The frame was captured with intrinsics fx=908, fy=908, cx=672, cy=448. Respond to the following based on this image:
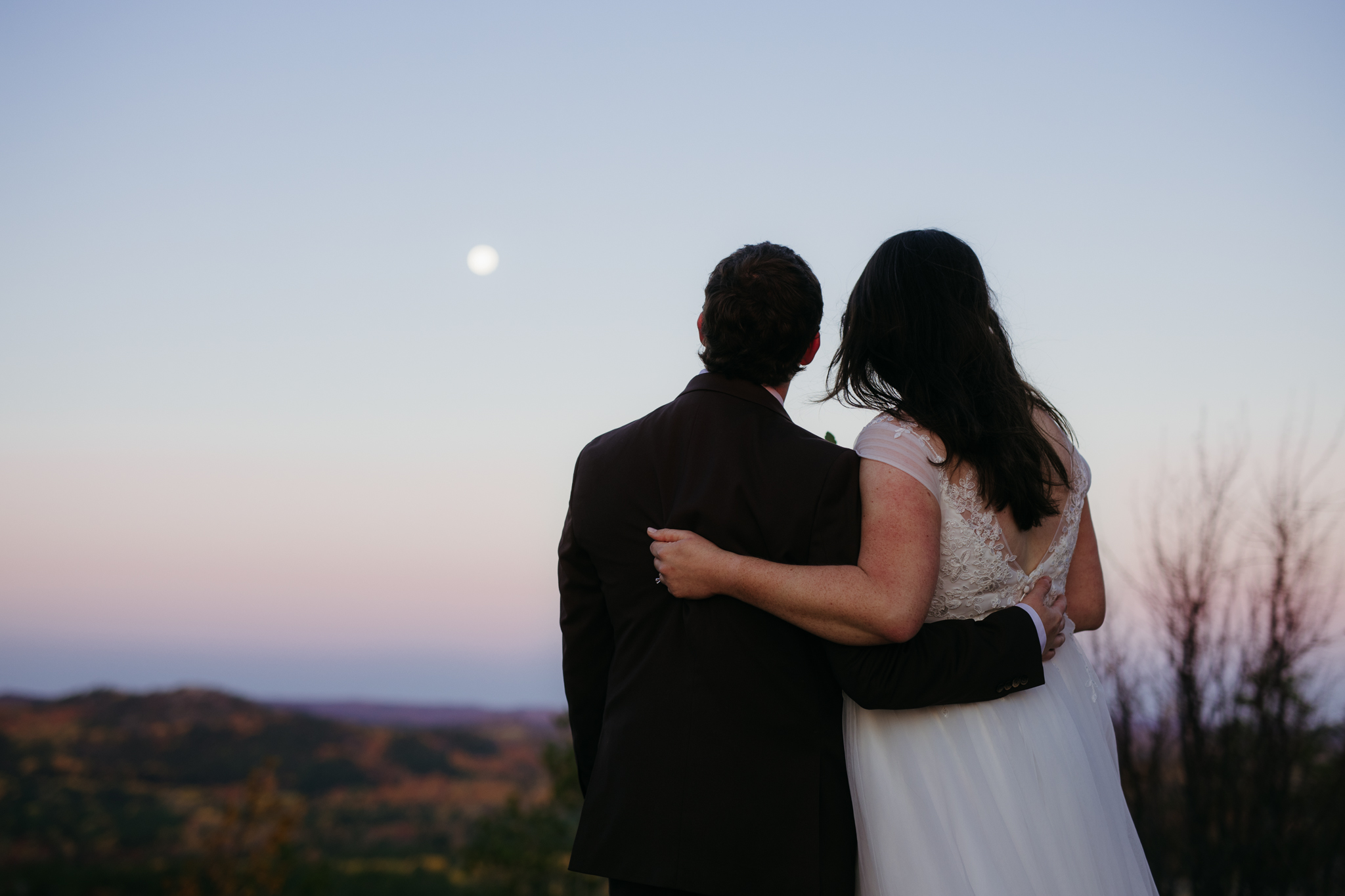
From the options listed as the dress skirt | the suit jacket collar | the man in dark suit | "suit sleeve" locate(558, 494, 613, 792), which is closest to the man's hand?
the man in dark suit

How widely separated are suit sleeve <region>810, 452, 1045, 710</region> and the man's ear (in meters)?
0.27

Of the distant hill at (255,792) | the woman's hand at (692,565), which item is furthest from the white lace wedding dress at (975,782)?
the distant hill at (255,792)

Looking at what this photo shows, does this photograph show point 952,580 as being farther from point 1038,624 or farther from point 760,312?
point 760,312

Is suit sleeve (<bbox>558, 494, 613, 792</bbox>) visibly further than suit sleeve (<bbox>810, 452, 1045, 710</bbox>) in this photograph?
Yes

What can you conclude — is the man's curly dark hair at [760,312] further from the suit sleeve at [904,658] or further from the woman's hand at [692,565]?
the woman's hand at [692,565]

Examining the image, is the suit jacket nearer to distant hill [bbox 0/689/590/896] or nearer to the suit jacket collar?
the suit jacket collar

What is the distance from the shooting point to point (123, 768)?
7797 millimetres

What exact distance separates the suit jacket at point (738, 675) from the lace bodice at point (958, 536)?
71 millimetres

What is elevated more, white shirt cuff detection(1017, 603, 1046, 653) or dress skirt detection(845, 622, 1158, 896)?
white shirt cuff detection(1017, 603, 1046, 653)

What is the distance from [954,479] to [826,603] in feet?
1.39

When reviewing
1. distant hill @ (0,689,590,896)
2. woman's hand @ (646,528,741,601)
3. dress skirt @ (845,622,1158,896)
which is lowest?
distant hill @ (0,689,590,896)

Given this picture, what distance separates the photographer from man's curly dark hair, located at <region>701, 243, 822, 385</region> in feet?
6.29

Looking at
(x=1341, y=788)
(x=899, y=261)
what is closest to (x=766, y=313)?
(x=899, y=261)

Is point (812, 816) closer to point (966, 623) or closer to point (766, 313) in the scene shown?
point (966, 623)
